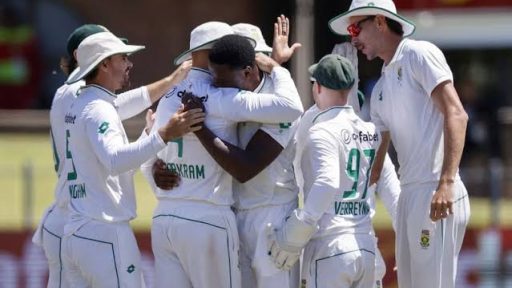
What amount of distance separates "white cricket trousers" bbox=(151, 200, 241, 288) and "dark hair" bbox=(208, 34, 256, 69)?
75cm

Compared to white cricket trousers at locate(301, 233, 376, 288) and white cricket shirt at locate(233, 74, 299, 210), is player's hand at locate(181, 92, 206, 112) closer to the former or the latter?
white cricket shirt at locate(233, 74, 299, 210)

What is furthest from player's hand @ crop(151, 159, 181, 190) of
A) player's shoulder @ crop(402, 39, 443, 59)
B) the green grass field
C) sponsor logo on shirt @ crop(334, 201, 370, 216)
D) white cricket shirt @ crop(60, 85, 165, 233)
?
the green grass field

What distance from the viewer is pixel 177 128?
7238 mm

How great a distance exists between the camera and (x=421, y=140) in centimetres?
751

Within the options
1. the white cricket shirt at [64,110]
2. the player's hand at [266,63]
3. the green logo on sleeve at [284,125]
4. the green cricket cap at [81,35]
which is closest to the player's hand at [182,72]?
the white cricket shirt at [64,110]

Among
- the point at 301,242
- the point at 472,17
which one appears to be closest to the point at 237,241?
the point at 301,242

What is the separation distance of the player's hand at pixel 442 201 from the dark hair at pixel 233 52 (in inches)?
47.2

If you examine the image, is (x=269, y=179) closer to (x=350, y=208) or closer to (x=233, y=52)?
(x=350, y=208)

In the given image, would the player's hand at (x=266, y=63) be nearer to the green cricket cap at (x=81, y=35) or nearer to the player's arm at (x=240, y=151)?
the player's arm at (x=240, y=151)

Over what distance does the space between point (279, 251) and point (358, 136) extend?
0.74 metres

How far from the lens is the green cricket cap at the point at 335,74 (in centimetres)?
742

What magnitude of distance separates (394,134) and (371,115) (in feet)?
0.91

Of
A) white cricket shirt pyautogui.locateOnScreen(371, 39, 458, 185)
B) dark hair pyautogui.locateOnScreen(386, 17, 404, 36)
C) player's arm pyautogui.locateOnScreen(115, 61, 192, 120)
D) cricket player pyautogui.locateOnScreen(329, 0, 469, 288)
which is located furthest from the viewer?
player's arm pyautogui.locateOnScreen(115, 61, 192, 120)

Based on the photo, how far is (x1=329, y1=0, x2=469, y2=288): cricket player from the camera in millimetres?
7332
